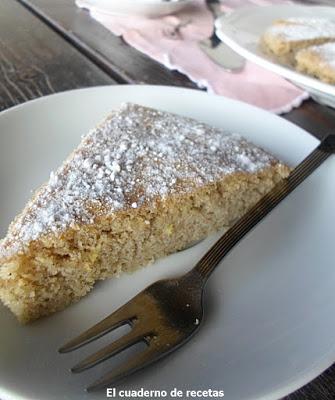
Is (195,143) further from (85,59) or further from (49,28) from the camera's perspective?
(49,28)

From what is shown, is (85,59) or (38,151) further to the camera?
(85,59)

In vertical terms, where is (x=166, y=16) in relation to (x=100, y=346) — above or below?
above

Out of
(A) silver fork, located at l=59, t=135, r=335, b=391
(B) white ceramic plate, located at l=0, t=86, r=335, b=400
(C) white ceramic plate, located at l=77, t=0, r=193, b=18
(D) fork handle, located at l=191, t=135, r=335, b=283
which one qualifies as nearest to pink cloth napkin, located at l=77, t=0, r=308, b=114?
(C) white ceramic plate, located at l=77, t=0, r=193, b=18

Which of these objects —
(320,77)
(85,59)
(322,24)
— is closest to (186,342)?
(320,77)

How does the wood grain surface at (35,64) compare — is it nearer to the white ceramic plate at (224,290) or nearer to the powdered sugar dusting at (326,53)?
the white ceramic plate at (224,290)

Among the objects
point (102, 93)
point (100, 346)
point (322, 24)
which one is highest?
point (322, 24)

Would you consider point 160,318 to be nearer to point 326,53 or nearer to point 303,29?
point 326,53

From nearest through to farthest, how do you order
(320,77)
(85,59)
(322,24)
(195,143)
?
(195,143) → (320,77) → (85,59) → (322,24)
